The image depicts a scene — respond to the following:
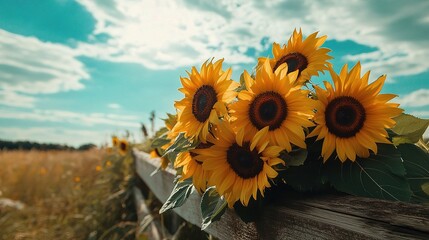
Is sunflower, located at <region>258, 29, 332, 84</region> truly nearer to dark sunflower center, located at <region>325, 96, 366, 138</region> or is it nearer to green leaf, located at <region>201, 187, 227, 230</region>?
dark sunflower center, located at <region>325, 96, 366, 138</region>

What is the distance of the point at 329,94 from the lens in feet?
4.29

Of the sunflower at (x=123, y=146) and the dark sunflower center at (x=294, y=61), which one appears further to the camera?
the sunflower at (x=123, y=146)

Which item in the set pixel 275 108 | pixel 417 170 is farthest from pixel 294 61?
pixel 417 170

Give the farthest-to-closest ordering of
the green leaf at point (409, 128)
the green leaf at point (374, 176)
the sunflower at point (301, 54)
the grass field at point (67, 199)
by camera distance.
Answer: the grass field at point (67, 199) → the sunflower at point (301, 54) → the green leaf at point (409, 128) → the green leaf at point (374, 176)

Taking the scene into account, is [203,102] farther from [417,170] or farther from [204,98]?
[417,170]

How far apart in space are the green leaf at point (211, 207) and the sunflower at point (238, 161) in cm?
8

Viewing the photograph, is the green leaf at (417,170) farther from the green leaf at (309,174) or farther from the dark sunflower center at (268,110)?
the dark sunflower center at (268,110)

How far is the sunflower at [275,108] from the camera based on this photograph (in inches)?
49.0

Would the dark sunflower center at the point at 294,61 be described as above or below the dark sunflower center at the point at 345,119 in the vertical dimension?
above

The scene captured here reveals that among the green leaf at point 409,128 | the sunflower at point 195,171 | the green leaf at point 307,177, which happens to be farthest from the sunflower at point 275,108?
the green leaf at point 409,128

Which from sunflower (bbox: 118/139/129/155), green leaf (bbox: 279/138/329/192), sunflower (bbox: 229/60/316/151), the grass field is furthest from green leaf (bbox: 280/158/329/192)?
sunflower (bbox: 118/139/129/155)

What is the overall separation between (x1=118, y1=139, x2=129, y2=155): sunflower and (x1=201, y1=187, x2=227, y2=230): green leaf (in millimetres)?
6458

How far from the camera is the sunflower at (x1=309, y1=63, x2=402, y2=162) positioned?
1241 millimetres

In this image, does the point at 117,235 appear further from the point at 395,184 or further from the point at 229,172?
the point at 395,184
